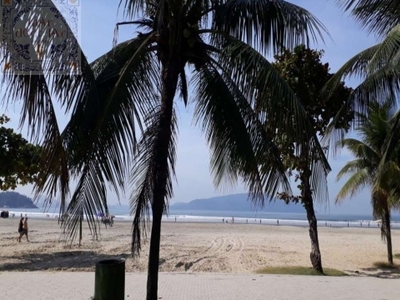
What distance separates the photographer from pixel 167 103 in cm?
590

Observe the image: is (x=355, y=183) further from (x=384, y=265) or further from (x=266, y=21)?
(x=266, y=21)

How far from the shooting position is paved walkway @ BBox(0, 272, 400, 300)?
900cm

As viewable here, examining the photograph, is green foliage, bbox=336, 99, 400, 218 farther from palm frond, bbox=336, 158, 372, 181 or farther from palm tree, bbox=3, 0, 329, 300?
palm tree, bbox=3, 0, 329, 300

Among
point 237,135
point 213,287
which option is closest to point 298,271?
point 213,287

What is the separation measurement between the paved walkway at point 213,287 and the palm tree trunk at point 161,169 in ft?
10.9

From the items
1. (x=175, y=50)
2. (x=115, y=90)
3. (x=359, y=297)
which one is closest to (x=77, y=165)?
(x=115, y=90)

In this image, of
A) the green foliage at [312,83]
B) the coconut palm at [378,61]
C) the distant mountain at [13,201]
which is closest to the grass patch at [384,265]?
the green foliage at [312,83]

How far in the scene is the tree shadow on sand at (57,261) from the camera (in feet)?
45.8

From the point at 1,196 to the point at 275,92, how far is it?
11249 centimetres

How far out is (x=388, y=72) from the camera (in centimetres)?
740

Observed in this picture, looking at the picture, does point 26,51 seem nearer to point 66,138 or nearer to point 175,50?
point 66,138

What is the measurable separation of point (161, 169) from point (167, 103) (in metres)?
0.91

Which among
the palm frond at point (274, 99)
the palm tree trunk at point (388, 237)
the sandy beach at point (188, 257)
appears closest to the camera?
the palm frond at point (274, 99)

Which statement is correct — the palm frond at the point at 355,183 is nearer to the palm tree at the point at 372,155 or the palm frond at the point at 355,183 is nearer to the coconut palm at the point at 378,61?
the palm tree at the point at 372,155
